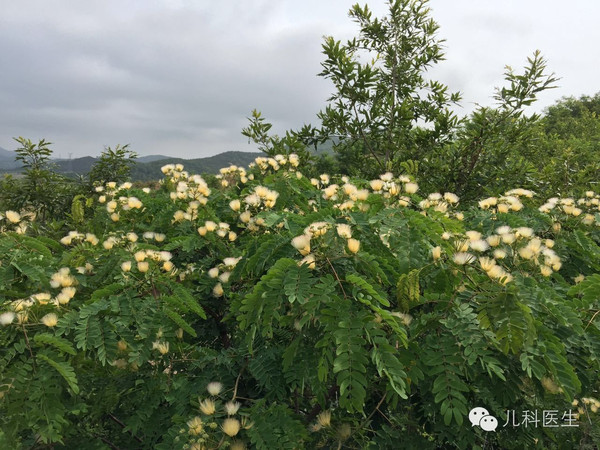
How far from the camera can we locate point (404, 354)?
5.91ft

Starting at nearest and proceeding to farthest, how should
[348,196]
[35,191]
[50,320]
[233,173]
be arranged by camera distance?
Answer: [50,320] < [348,196] < [233,173] < [35,191]

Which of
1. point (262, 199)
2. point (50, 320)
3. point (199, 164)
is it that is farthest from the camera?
point (199, 164)

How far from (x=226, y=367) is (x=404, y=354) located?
4.03 feet

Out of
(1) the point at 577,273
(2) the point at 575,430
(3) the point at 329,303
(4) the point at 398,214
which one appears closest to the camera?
(3) the point at 329,303

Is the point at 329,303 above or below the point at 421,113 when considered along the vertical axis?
below

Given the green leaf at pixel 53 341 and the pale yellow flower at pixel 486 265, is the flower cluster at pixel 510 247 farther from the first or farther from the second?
the green leaf at pixel 53 341

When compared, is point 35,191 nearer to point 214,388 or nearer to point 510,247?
point 214,388

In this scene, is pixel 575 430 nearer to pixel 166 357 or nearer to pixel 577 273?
pixel 577 273

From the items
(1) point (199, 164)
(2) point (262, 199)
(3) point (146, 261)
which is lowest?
(3) point (146, 261)

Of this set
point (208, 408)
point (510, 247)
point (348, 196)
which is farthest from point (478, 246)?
point (208, 408)

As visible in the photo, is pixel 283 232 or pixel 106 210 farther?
pixel 106 210

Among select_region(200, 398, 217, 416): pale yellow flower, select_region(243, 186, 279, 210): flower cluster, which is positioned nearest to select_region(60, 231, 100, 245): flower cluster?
select_region(243, 186, 279, 210): flower cluster

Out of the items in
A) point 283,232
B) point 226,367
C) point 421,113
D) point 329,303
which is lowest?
point 226,367

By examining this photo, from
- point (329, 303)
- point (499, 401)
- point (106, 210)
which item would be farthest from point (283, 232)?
point (106, 210)
